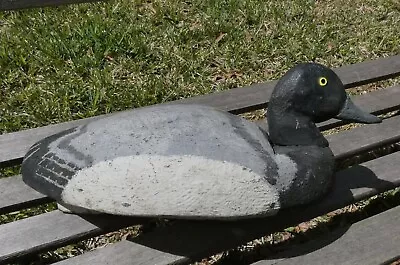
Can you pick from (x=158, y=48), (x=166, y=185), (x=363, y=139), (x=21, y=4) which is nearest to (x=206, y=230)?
(x=166, y=185)

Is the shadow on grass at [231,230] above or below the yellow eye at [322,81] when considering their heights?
below

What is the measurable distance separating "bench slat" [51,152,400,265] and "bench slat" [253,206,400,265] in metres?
0.07

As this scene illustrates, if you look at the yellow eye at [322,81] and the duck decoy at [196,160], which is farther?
the yellow eye at [322,81]

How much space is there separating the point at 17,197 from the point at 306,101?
743 millimetres

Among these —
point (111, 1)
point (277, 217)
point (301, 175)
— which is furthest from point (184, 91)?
point (301, 175)

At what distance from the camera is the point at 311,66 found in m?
1.38

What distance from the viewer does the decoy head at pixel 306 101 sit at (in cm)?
136

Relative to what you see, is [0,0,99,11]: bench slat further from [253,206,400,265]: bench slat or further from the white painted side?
[253,206,400,265]: bench slat

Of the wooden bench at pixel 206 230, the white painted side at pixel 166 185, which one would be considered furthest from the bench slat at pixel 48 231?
the white painted side at pixel 166 185

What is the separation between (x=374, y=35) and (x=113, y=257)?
7.25 feet

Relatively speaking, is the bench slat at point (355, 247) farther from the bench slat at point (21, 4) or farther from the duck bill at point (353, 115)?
the bench slat at point (21, 4)

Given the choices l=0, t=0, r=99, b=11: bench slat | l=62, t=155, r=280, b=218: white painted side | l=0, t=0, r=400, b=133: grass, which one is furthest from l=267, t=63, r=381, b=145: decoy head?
l=0, t=0, r=400, b=133: grass

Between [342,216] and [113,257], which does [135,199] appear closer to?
[113,257]

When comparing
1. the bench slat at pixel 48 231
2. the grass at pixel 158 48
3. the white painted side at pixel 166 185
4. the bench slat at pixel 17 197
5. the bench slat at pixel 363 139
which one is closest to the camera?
the white painted side at pixel 166 185
